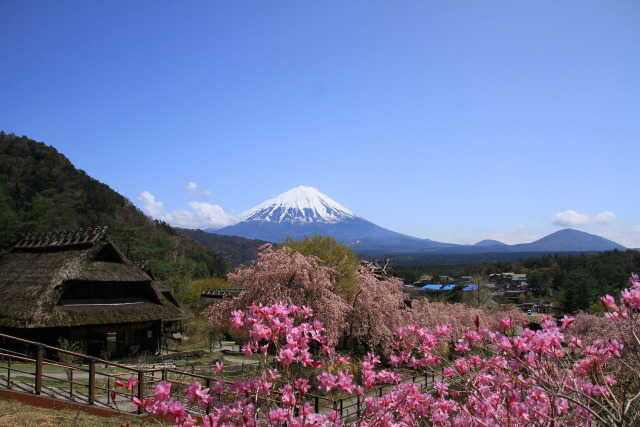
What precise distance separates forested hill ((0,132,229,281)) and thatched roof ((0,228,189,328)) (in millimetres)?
10026

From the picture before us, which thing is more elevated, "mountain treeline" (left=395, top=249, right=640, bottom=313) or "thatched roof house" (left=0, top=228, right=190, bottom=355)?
"thatched roof house" (left=0, top=228, right=190, bottom=355)

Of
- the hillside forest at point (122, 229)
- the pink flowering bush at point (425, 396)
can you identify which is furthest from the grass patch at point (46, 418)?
the hillside forest at point (122, 229)

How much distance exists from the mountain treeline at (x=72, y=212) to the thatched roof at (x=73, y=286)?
8961 millimetres

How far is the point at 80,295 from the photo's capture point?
20938 millimetres

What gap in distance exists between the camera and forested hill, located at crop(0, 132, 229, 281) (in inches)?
1422

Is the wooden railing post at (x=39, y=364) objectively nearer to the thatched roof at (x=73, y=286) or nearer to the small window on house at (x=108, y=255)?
the thatched roof at (x=73, y=286)

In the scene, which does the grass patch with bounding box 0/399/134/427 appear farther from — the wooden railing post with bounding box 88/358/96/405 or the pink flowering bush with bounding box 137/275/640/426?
the pink flowering bush with bounding box 137/275/640/426

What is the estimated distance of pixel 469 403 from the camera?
4320 millimetres

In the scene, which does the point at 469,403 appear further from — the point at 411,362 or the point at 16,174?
the point at 16,174

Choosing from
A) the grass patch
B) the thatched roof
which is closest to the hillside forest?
the thatched roof

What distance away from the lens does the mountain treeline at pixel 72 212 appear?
36031 mm

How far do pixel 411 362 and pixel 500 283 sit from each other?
4428 inches

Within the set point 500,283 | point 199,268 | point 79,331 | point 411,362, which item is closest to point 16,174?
point 199,268

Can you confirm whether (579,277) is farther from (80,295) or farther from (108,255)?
(80,295)
